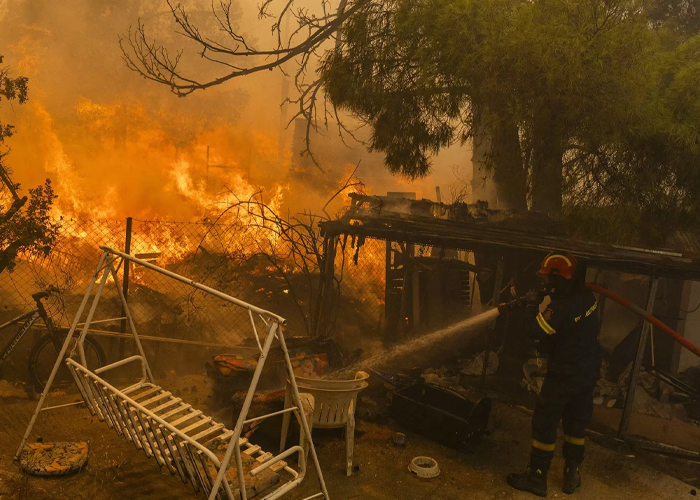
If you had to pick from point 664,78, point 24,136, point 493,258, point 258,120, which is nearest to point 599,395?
point 493,258

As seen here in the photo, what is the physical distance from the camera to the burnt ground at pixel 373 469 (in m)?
4.85

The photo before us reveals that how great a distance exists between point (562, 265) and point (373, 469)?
122 inches

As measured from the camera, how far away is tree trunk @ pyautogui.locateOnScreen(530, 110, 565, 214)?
7.37 meters

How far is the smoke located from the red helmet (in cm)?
1345

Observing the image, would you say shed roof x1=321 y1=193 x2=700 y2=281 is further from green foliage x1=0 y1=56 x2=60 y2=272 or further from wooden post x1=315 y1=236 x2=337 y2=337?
green foliage x1=0 y1=56 x2=60 y2=272

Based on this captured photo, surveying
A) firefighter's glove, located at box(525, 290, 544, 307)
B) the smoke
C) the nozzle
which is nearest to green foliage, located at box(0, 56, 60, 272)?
the nozzle

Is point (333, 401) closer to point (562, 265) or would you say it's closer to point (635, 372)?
point (562, 265)

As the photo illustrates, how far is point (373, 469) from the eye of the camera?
5.81 meters

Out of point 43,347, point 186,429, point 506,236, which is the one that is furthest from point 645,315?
point 43,347

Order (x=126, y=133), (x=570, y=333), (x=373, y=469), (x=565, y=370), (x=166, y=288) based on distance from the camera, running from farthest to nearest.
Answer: (x=126, y=133)
(x=166, y=288)
(x=373, y=469)
(x=570, y=333)
(x=565, y=370)

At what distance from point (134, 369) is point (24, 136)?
16.0 metres

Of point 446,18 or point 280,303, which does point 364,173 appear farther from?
point 446,18

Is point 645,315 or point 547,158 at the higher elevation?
point 547,158

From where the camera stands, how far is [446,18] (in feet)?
24.9
